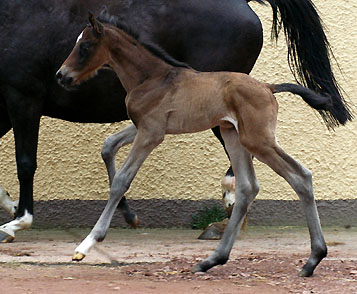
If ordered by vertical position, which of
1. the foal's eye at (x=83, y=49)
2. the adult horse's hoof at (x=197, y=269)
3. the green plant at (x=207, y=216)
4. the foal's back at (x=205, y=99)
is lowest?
the green plant at (x=207, y=216)

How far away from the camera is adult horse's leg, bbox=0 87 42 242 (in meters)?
5.53

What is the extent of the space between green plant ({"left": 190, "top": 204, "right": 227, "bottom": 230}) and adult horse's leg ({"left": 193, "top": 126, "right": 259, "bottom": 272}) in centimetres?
194

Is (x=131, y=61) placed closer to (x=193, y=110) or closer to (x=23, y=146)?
(x=193, y=110)

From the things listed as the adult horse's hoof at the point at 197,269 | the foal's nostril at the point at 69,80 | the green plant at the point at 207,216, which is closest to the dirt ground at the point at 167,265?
the adult horse's hoof at the point at 197,269

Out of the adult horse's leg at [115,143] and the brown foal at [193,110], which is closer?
the brown foal at [193,110]

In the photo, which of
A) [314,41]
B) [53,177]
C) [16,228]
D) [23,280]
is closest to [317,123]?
[314,41]

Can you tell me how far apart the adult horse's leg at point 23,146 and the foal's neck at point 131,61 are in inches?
50.4

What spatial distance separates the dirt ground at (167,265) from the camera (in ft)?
13.1

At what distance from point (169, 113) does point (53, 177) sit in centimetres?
233

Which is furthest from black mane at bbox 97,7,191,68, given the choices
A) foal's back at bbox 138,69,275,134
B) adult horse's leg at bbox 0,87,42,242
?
adult horse's leg at bbox 0,87,42,242

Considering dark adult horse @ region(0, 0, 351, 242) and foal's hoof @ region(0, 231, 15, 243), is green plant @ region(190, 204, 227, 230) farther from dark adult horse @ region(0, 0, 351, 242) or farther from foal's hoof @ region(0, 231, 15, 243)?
foal's hoof @ region(0, 231, 15, 243)

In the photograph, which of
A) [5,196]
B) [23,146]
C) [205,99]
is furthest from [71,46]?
[205,99]

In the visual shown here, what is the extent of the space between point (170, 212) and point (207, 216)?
311 millimetres

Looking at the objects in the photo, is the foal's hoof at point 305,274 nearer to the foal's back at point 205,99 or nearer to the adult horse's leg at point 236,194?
the adult horse's leg at point 236,194
